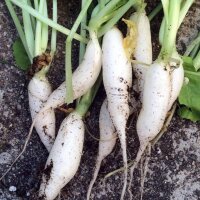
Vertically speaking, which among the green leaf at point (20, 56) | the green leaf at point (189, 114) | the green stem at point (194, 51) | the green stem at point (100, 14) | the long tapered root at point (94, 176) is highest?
the green stem at point (100, 14)

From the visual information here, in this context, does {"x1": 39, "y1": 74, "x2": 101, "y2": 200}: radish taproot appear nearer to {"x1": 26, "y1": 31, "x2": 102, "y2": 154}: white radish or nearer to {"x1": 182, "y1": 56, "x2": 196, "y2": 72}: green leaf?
{"x1": 26, "y1": 31, "x2": 102, "y2": 154}: white radish

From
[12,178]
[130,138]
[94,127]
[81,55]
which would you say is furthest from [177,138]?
[12,178]

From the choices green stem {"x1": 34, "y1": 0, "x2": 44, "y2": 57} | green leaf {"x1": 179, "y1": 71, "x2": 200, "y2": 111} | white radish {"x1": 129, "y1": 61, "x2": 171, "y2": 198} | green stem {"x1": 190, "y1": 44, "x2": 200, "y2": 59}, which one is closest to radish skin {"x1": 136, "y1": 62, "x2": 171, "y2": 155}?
white radish {"x1": 129, "y1": 61, "x2": 171, "y2": 198}

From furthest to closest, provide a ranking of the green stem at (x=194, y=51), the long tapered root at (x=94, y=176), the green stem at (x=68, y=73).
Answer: the green stem at (x=194, y=51) < the long tapered root at (x=94, y=176) < the green stem at (x=68, y=73)

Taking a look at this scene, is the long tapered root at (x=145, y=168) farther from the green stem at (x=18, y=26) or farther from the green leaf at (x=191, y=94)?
the green stem at (x=18, y=26)

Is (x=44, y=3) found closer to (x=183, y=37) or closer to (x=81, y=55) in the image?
(x=81, y=55)

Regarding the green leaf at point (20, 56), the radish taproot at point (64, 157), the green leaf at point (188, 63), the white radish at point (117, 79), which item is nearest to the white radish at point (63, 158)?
the radish taproot at point (64, 157)
